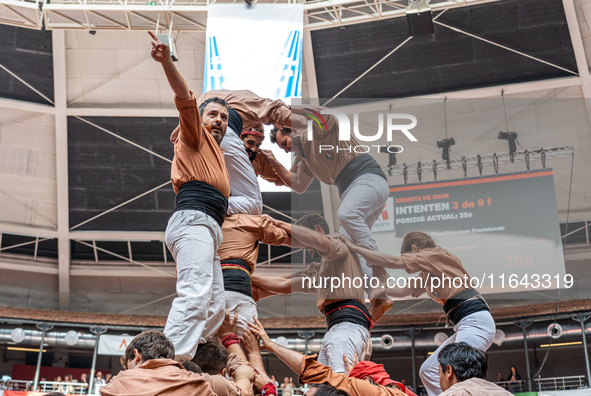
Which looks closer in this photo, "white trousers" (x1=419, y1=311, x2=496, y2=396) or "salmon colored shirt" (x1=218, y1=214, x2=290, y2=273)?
"salmon colored shirt" (x1=218, y1=214, x2=290, y2=273)

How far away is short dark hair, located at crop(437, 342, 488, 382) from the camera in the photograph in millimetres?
2287

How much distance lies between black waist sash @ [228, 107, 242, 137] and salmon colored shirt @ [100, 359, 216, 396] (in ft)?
6.83

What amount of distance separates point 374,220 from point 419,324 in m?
10.5

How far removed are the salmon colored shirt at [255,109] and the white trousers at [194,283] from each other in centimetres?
133

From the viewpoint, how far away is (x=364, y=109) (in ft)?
14.7

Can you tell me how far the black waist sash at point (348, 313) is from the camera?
3.66 meters

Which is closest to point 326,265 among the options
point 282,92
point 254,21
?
point 282,92

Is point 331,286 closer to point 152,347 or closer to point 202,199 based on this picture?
point 202,199

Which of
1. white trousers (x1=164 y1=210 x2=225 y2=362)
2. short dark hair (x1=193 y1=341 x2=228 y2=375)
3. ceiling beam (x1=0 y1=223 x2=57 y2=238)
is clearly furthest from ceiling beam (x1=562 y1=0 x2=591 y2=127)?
ceiling beam (x1=0 y1=223 x2=57 y2=238)

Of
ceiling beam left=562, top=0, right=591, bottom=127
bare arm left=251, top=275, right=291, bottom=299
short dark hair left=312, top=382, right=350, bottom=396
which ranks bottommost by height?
short dark hair left=312, top=382, right=350, bottom=396

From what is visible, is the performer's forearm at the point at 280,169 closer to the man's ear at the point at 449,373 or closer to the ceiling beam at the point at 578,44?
the man's ear at the point at 449,373

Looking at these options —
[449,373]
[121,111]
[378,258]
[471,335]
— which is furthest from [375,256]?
[121,111]

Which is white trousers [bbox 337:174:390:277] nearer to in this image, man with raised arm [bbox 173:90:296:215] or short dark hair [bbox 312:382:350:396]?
man with raised arm [bbox 173:90:296:215]

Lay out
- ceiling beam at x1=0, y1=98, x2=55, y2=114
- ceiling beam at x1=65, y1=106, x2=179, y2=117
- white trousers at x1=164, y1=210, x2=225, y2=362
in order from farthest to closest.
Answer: ceiling beam at x1=65, y1=106, x2=179, y2=117
ceiling beam at x1=0, y1=98, x2=55, y2=114
white trousers at x1=164, y1=210, x2=225, y2=362
